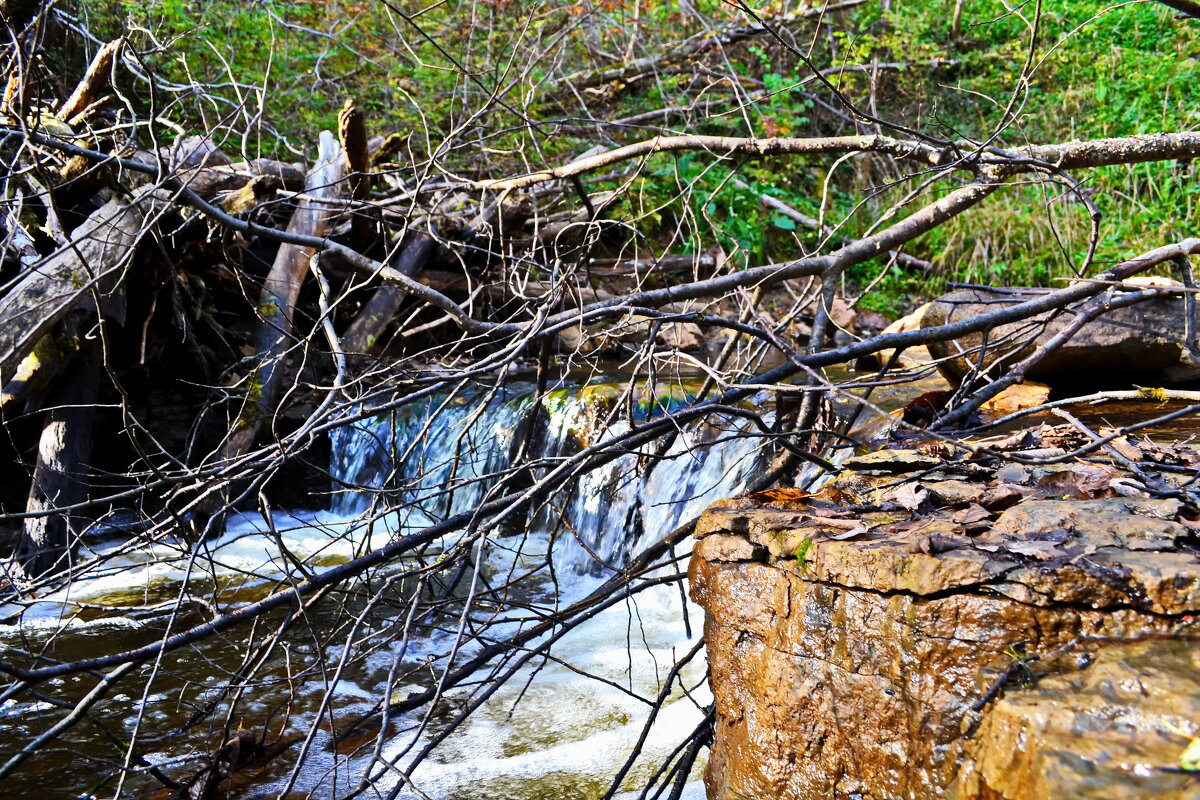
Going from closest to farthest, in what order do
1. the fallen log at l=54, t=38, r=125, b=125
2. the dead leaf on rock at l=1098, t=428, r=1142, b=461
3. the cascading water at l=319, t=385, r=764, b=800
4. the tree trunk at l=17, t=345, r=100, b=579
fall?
the dead leaf on rock at l=1098, t=428, r=1142, b=461 < the cascading water at l=319, t=385, r=764, b=800 < the fallen log at l=54, t=38, r=125, b=125 < the tree trunk at l=17, t=345, r=100, b=579

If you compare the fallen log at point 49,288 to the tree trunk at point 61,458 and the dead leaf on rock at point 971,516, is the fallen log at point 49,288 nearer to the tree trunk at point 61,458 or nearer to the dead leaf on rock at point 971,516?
the tree trunk at point 61,458

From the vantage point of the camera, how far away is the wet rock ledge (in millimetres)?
1486

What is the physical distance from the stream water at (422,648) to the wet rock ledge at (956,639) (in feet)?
1.04

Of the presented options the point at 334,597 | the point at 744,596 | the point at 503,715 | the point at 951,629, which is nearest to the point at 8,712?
the point at 334,597

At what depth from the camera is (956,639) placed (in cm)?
179

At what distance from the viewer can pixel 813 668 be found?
2.05 meters

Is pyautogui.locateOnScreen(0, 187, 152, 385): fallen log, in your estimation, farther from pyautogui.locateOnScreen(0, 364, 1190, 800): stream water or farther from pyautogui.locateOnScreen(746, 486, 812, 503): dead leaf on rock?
pyautogui.locateOnScreen(746, 486, 812, 503): dead leaf on rock

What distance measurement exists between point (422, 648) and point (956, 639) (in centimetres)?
326

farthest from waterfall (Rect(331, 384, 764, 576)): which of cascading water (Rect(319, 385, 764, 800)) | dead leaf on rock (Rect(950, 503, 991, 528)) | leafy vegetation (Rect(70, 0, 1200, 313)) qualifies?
leafy vegetation (Rect(70, 0, 1200, 313))

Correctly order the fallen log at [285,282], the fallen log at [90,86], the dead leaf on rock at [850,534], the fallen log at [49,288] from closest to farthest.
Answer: the dead leaf on rock at [850,534]
the fallen log at [49,288]
the fallen log at [90,86]
the fallen log at [285,282]

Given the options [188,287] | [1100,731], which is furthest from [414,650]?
[188,287]

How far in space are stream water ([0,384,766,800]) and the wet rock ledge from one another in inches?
12.5

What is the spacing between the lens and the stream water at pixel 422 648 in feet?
8.75

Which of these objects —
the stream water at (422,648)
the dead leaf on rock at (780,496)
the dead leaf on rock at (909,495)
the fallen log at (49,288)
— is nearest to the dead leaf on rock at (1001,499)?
the dead leaf on rock at (909,495)
